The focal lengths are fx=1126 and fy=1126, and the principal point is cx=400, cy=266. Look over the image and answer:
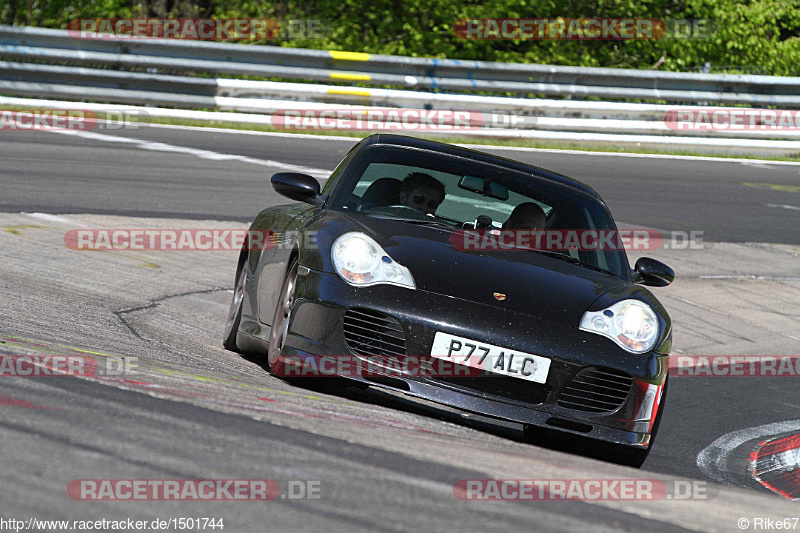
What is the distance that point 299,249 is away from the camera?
5121 millimetres

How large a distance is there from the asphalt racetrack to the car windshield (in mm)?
995

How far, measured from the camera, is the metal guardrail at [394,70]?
52.5ft

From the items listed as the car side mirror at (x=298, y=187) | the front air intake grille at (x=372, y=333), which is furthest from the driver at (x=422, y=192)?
the front air intake grille at (x=372, y=333)

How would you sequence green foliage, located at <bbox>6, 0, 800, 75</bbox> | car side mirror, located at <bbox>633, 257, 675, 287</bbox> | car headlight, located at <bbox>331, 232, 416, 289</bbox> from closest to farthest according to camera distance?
1. car headlight, located at <bbox>331, 232, 416, 289</bbox>
2. car side mirror, located at <bbox>633, 257, 675, 287</bbox>
3. green foliage, located at <bbox>6, 0, 800, 75</bbox>

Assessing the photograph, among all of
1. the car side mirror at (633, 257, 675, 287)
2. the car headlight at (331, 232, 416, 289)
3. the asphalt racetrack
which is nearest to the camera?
the asphalt racetrack

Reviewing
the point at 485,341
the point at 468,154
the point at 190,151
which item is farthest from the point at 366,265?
the point at 190,151

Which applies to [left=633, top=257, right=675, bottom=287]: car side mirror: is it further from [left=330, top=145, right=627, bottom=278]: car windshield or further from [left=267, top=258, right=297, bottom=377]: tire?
[left=267, top=258, right=297, bottom=377]: tire

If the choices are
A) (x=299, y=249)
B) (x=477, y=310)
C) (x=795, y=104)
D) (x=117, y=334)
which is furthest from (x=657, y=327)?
(x=795, y=104)

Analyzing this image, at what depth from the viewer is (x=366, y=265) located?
15.8ft

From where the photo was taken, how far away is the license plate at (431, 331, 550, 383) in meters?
4.59

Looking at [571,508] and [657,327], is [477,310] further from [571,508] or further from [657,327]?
[571,508]

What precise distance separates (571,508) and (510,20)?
19752mm

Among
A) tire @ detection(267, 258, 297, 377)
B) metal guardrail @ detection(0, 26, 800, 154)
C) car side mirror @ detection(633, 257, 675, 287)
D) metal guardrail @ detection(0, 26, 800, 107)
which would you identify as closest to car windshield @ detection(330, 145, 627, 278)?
car side mirror @ detection(633, 257, 675, 287)

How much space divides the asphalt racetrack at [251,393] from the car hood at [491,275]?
0.57 metres
